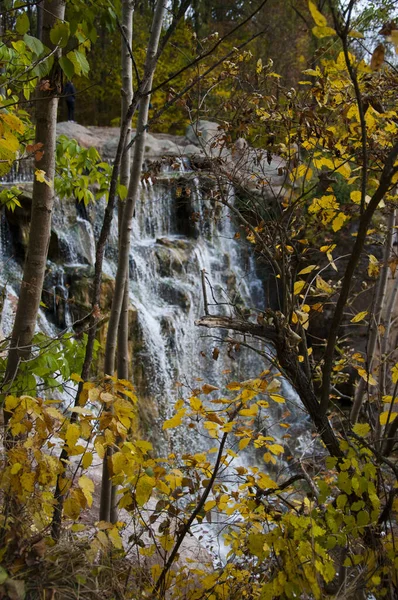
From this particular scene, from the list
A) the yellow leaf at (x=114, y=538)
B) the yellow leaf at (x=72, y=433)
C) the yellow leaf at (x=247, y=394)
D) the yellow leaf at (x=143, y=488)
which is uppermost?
the yellow leaf at (x=247, y=394)

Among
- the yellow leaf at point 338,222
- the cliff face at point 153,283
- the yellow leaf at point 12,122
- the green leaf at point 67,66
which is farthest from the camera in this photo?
the cliff face at point 153,283

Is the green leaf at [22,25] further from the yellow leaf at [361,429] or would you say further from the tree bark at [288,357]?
the yellow leaf at [361,429]

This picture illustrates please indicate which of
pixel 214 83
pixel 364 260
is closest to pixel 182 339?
pixel 364 260

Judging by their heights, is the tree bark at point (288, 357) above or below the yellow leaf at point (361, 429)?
above

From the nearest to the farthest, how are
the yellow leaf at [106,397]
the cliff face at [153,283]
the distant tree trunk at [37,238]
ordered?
the yellow leaf at [106,397] → the distant tree trunk at [37,238] → the cliff face at [153,283]

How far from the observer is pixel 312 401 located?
1972 millimetres

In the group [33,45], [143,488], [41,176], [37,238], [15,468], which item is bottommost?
[143,488]

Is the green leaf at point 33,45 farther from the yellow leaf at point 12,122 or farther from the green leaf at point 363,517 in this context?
the green leaf at point 363,517

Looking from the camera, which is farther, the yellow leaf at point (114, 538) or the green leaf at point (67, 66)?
the green leaf at point (67, 66)

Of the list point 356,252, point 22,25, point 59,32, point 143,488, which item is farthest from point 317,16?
point 143,488

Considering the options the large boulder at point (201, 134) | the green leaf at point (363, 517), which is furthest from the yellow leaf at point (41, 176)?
the green leaf at point (363, 517)

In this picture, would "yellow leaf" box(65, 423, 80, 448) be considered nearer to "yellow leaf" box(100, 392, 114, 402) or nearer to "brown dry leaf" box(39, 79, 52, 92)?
"yellow leaf" box(100, 392, 114, 402)

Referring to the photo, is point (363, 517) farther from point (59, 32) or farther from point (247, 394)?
point (59, 32)

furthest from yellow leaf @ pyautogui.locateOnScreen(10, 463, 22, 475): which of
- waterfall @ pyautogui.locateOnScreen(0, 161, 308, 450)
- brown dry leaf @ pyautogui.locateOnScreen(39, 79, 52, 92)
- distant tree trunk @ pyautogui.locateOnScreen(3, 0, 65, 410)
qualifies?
waterfall @ pyautogui.locateOnScreen(0, 161, 308, 450)
